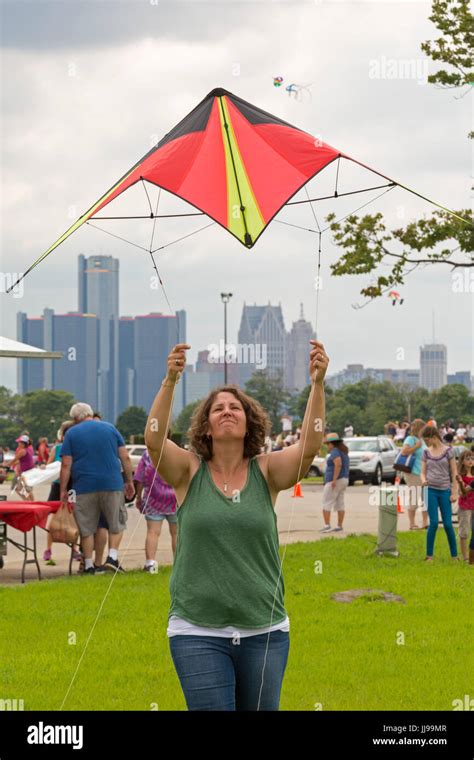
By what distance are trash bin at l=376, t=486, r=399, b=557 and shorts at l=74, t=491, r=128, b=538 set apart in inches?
147

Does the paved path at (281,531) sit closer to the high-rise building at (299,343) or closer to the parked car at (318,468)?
the high-rise building at (299,343)

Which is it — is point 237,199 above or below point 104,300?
below

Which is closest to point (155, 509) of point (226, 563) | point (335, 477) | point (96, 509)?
point (96, 509)

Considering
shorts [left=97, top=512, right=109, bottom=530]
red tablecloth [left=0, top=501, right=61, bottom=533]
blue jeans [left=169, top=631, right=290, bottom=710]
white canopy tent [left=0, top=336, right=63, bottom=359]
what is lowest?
shorts [left=97, top=512, right=109, bottom=530]

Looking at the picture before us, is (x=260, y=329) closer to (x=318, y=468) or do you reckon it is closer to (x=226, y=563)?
(x=226, y=563)

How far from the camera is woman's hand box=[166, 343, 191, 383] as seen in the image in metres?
4.78

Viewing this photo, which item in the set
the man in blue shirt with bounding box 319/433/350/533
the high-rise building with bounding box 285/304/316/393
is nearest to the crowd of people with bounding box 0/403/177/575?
the high-rise building with bounding box 285/304/316/393

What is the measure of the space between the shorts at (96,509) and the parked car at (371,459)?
22.7 meters

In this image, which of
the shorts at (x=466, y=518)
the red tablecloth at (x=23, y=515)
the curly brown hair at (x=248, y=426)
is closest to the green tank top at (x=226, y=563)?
the curly brown hair at (x=248, y=426)

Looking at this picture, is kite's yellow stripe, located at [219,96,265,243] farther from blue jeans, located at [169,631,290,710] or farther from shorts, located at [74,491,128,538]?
shorts, located at [74,491,128,538]

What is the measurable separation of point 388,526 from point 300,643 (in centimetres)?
600

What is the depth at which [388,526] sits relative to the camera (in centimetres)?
1464
